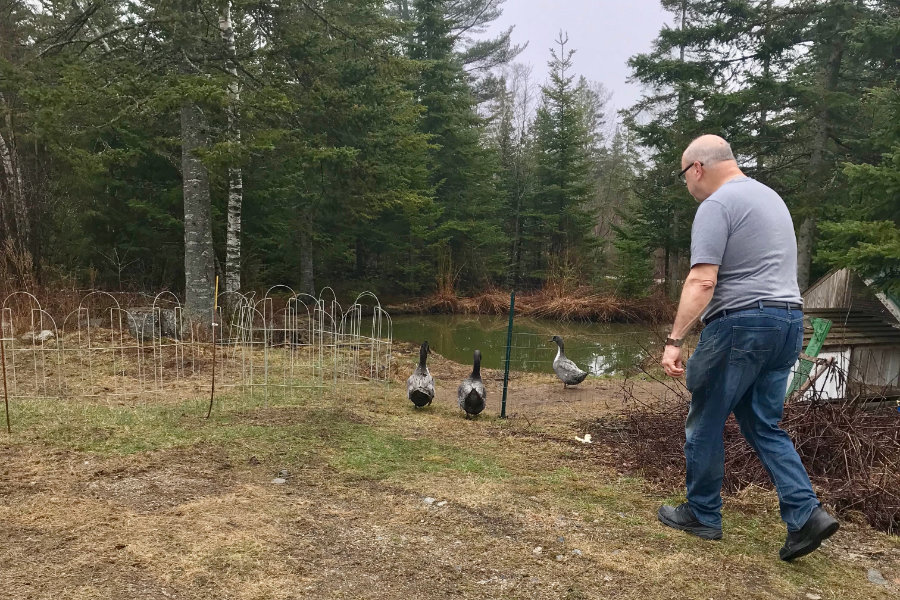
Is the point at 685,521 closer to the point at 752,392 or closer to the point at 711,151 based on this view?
the point at 752,392

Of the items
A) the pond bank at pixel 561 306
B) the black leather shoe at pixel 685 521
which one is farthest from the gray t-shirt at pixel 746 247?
the pond bank at pixel 561 306

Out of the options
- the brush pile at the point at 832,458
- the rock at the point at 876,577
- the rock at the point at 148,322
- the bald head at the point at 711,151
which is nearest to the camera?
the rock at the point at 876,577

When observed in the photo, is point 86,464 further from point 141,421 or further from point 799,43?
point 799,43

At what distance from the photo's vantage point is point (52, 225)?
469 inches

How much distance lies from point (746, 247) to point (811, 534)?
1.31 m

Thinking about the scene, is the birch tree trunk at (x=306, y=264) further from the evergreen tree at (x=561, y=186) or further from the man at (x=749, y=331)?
the man at (x=749, y=331)

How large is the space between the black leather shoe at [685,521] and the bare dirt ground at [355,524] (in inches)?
2.2

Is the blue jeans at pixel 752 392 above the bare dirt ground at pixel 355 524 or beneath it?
above

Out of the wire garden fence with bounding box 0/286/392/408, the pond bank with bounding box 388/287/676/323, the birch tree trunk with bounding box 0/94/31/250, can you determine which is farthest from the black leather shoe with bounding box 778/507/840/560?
the pond bank with bounding box 388/287/676/323

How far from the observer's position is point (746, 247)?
2.67 m

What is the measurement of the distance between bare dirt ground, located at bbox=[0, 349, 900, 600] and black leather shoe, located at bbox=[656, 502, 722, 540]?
0.18 feet

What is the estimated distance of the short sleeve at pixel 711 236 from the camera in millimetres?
2645

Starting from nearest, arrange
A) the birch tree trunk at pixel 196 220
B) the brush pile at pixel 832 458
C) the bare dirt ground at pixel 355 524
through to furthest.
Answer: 1. the bare dirt ground at pixel 355 524
2. the brush pile at pixel 832 458
3. the birch tree trunk at pixel 196 220

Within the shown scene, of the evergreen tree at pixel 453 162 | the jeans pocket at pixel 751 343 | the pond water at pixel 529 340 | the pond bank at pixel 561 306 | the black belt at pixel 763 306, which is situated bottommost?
the pond water at pixel 529 340
